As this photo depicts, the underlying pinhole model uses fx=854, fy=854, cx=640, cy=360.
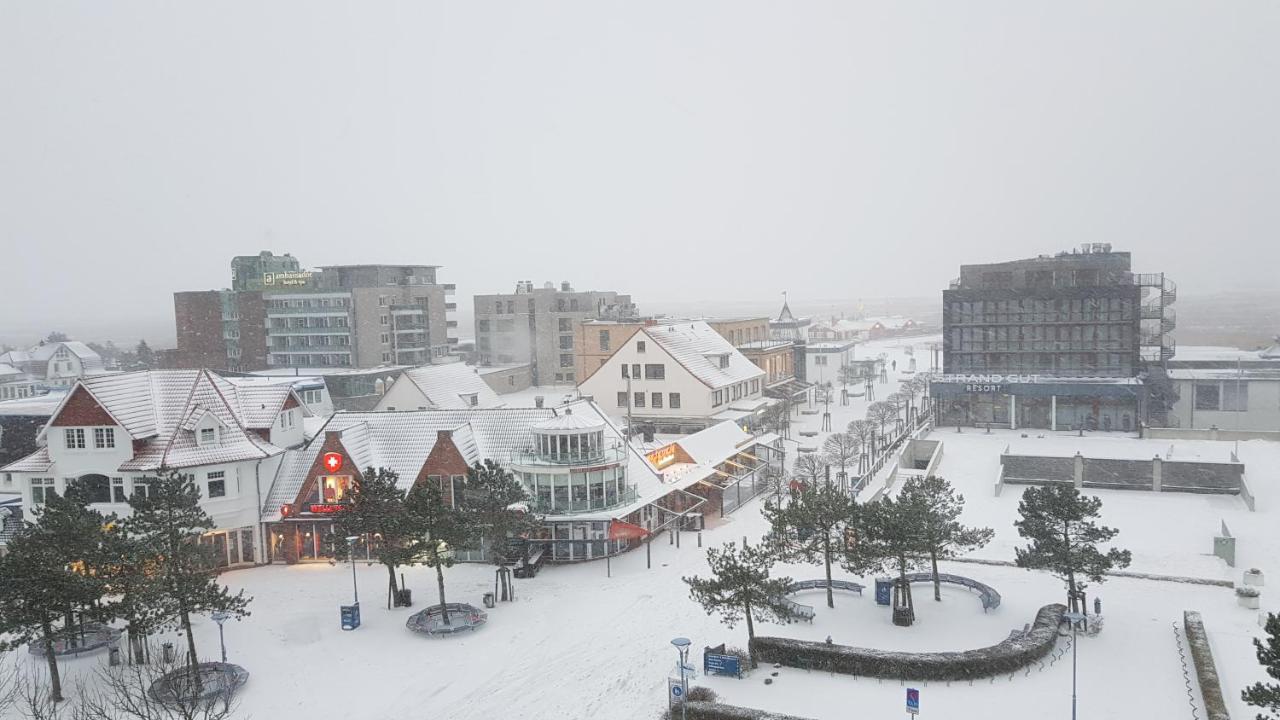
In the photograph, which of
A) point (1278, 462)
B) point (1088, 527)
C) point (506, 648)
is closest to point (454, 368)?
point (506, 648)

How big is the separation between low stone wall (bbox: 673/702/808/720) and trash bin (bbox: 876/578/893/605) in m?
11.1

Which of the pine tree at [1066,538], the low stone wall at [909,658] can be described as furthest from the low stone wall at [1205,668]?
the low stone wall at [909,658]

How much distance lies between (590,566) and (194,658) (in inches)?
712

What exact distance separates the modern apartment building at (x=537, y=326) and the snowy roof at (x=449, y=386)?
37736 mm

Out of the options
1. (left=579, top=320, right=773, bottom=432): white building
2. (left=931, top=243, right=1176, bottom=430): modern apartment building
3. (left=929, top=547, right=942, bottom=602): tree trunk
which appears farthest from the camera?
(left=931, top=243, right=1176, bottom=430): modern apartment building

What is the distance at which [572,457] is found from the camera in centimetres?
4116

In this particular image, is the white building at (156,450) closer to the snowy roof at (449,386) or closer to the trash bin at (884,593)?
the snowy roof at (449,386)

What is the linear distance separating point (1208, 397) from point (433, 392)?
70.2 m

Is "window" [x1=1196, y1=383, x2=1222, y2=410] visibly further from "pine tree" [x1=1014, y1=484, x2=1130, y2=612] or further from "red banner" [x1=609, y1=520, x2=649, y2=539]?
"red banner" [x1=609, y1=520, x2=649, y2=539]

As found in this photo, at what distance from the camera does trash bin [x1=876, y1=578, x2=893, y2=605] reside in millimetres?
34156

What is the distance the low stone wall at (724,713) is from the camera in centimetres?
2405

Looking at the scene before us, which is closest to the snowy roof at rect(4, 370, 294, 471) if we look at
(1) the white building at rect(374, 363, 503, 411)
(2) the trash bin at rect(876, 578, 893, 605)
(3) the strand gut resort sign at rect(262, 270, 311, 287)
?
(1) the white building at rect(374, 363, 503, 411)

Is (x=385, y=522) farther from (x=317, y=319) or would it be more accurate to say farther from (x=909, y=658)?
(x=317, y=319)

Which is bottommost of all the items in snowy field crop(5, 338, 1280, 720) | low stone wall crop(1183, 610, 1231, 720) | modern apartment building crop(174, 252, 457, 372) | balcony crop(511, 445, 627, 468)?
snowy field crop(5, 338, 1280, 720)
